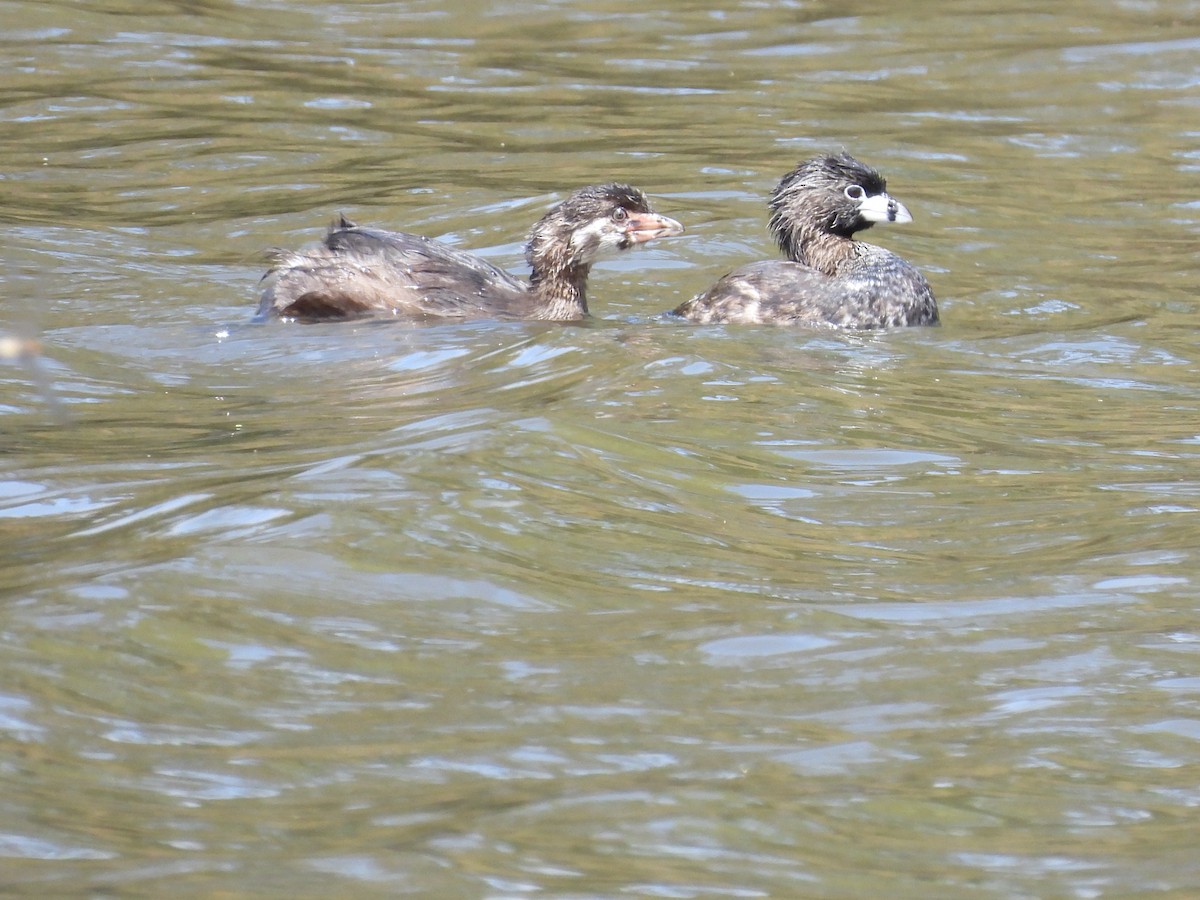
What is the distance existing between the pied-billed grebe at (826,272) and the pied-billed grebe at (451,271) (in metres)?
0.59

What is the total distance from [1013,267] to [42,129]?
7054 mm

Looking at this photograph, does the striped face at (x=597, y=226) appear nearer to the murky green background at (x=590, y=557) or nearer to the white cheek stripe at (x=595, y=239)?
the white cheek stripe at (x=595, y=239)

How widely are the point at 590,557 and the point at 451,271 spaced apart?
14.6 feet

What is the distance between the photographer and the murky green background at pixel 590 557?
4320mm

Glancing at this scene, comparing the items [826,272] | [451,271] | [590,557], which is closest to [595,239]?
[451,271]

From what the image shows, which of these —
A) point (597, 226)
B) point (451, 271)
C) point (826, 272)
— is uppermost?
point (597, 226)

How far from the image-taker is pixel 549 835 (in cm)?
428

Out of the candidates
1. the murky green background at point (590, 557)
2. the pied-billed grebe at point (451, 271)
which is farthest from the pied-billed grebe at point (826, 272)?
the pied-billed grebe at point (451, 271)

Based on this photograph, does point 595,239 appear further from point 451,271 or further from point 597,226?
point 451,271

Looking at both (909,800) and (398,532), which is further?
(398,532)

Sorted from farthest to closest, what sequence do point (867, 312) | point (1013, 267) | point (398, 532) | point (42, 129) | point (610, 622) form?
point (42, 129)
point (1013, 267)
point (867, 312)
point (398, 532)
point (610, 622)

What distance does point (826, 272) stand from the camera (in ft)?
38.2

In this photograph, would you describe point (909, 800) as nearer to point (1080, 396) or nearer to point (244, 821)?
point (244, 821)

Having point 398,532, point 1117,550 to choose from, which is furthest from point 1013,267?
point 398,532
